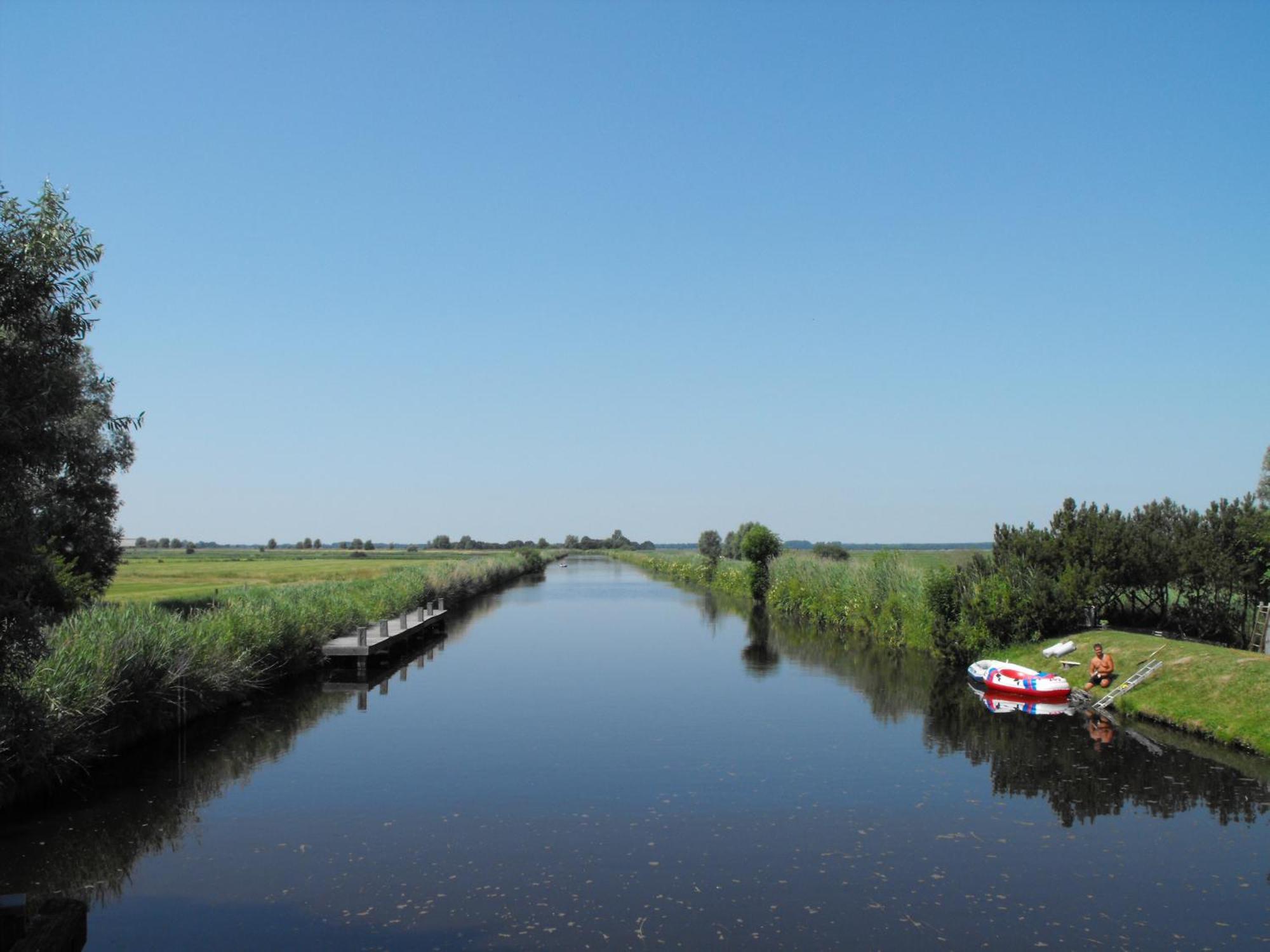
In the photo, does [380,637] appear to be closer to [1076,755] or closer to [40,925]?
[1076,755]

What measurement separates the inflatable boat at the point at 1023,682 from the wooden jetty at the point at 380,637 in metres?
15.7

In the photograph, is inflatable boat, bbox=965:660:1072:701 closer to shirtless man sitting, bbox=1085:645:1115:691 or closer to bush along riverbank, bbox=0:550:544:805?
shirtless man sitting, bbox=1085:645:1115:691

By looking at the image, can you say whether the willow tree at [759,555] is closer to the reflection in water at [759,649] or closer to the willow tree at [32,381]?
the reflection in water at [759,649]

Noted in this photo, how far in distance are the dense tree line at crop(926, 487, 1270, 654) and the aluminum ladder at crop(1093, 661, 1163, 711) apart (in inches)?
174

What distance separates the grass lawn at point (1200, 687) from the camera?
50.1 feet

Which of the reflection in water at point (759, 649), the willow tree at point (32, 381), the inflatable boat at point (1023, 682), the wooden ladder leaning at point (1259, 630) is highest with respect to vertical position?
the willow tree at point (32, 381)

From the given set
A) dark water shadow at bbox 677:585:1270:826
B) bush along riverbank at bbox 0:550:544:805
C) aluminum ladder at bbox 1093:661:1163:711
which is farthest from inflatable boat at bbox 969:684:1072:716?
bush along riverbank at bbox 0:550:544:805

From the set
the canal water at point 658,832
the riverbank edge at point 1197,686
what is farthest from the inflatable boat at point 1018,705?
the riverbank edge at point 1197,686

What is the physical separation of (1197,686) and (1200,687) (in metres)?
0.11

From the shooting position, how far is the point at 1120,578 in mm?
23703

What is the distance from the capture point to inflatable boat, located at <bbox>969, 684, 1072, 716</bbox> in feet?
62.5

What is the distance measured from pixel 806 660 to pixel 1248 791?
15.2 metres

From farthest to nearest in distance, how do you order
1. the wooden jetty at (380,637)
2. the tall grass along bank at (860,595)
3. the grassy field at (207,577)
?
1. the grassy field at (207,577)
2. the tall grass along bank at (860,595)
3. the wooden jetty at (380,637)

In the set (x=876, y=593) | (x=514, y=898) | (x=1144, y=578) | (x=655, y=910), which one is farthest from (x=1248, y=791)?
(x=876, y=593)
